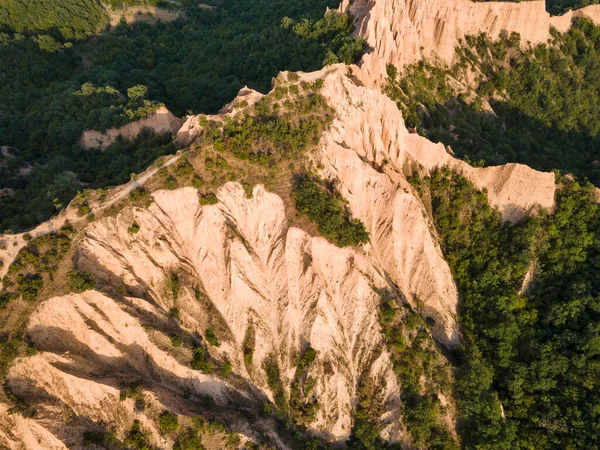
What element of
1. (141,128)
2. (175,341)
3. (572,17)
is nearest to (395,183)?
(175,341)

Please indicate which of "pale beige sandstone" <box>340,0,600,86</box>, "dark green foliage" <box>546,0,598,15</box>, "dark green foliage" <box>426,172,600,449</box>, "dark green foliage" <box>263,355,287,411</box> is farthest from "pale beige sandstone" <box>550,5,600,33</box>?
"dark green foliage" <box>263,355,287,411</box>

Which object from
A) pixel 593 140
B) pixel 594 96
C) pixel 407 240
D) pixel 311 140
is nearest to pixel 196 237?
pixel 311 140

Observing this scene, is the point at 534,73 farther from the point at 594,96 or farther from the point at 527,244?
the point at 527,244

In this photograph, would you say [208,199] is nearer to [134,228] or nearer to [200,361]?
[134,228]

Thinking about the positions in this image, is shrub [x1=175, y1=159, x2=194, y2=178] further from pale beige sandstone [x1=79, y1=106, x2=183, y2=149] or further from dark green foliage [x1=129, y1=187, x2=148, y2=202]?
pale beige sandstone [x1=79, y1=106, x2=183, y2=149]

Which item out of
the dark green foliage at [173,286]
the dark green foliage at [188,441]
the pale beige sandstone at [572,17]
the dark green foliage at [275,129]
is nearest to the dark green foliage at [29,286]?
the dark green foliage at [173,286]

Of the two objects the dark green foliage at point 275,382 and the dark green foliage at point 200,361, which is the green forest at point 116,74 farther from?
the dark green foliage at point 275,382
